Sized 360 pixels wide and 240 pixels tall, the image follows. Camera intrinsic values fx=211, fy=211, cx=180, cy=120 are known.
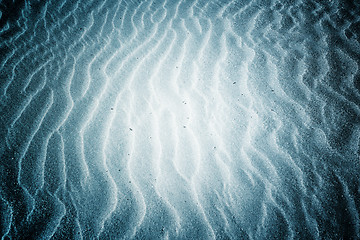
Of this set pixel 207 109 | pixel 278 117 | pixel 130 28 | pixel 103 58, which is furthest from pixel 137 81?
pixel 278 117

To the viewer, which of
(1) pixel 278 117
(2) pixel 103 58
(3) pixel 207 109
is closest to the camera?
(1) pixel 278 117

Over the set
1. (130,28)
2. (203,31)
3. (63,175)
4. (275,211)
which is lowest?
(275,211)

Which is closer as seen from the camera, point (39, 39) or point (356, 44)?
point (356, 44)

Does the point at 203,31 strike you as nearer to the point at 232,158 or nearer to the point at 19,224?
the point at 232,158

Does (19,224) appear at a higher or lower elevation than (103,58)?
lower

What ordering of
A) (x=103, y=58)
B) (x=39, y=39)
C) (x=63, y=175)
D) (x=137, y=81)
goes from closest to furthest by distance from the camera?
1. (x=63, y=175)
2. (x=137, y=81)
3. (x=103, y=58)
4. (x=39, y=39)

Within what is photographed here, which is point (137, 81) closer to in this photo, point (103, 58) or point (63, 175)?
point (103, 58)
